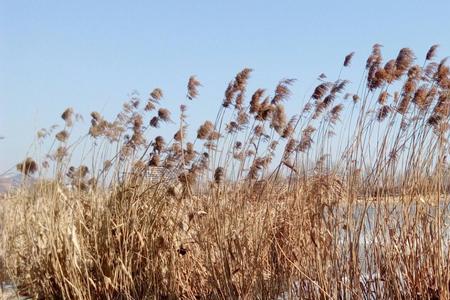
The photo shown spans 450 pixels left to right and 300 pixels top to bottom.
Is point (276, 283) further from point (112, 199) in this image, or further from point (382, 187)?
point (112, 199)

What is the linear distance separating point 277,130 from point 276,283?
934 millimetres

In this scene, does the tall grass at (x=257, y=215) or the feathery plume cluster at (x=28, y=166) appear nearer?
the tall grass at (x=257, y=215)

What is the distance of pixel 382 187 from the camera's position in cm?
319

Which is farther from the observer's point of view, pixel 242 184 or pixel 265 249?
pixel 242 184

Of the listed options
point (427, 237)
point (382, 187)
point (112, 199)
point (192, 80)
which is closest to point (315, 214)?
point (382, 187)

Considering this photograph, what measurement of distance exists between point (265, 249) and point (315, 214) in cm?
Answer: 44

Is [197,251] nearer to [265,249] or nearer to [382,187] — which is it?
[265,249]

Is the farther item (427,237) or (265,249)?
(265,249)

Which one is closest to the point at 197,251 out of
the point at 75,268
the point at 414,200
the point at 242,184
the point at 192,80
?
the point at 242,184

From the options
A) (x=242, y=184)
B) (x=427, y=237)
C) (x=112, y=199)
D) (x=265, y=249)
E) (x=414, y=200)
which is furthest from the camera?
(x=112, y=199)

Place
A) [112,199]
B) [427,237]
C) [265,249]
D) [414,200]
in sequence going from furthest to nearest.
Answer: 1. [112,199]
2. [265,249]
3. [414,200]
4. [427,237]

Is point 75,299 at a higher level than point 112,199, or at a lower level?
lower

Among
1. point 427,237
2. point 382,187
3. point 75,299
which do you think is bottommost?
→ point 75,299

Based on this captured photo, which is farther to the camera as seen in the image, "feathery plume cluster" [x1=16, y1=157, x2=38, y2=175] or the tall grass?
"feathery plume cluster" [x1=16, y1=157, x2=38, y2=175]
